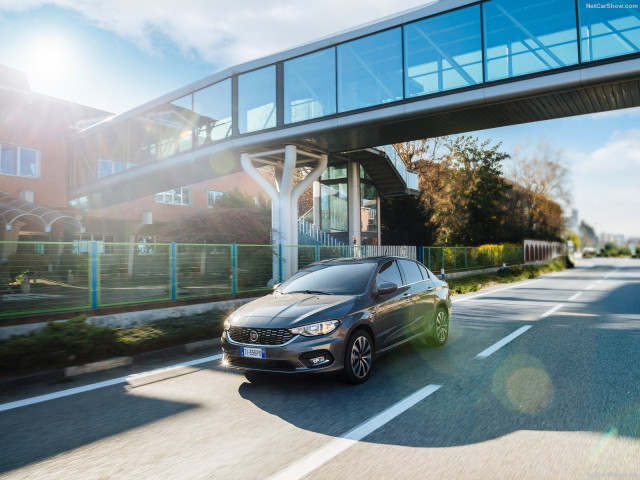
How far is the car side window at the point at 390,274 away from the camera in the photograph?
642cm

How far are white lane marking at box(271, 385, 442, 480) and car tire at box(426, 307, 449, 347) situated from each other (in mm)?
2473

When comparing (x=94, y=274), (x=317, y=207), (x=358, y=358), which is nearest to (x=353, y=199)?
(x=317, y=207)

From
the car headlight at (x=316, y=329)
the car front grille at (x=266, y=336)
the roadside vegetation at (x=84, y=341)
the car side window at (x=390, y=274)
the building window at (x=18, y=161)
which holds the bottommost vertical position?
the roadside vegetation at (x=84, y=341)

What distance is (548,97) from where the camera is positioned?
12.3 metres

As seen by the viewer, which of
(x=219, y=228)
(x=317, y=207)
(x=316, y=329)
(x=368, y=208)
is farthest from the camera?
(x=368, y=208)

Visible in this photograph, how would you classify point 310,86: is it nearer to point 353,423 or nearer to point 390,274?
point 390,274

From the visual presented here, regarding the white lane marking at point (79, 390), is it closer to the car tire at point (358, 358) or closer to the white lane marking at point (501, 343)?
the car tire at point (358, 358)

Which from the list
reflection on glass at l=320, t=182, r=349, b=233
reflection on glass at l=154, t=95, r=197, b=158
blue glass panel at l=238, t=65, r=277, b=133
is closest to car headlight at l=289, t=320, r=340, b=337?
blue glass panel at l=238, t=65, r=277, b=133

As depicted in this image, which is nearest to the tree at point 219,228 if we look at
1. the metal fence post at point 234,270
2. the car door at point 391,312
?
the metal fence post at point 234,270

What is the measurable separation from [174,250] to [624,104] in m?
12.6

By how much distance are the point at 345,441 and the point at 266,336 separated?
1688 mm

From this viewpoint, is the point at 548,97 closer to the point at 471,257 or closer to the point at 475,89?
the point at 475,89

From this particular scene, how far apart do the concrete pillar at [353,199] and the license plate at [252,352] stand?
57.3 ft

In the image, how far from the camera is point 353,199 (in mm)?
22609
